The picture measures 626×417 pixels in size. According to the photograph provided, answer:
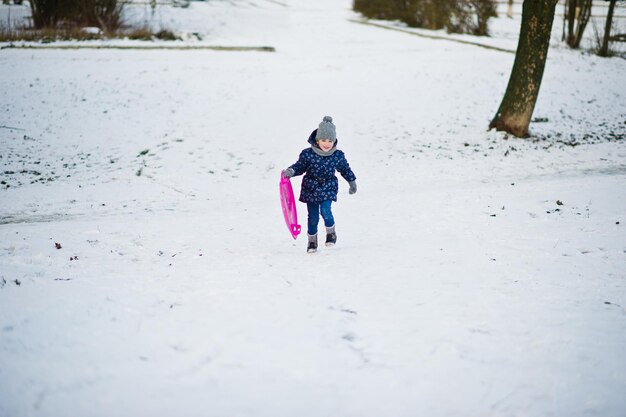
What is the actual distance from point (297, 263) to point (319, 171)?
39.1 inches

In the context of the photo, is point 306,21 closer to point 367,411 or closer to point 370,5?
point 370,5

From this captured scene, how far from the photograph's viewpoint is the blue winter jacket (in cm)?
439

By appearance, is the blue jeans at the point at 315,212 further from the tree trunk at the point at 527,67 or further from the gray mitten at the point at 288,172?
the tree trunk at the point at 527,67

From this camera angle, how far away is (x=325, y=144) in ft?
13.9

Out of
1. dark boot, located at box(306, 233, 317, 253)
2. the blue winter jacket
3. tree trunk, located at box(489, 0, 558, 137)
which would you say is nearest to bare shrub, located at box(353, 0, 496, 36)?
tree trunk, located at box(489, 0, 558, 137)

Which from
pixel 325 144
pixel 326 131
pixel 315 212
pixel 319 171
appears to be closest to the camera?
pixel 326 131

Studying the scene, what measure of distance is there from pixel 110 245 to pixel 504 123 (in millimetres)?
8067

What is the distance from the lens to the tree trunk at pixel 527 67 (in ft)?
26.5

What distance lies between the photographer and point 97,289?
3730 mm

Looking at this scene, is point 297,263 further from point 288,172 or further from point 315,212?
point 288,172

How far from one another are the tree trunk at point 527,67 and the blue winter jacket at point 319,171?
19.7 feet

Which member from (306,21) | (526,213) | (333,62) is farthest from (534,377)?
(306,21)

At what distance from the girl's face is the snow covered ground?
118cm

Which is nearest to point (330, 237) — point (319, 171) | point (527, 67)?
point (319, 171)
